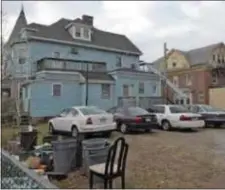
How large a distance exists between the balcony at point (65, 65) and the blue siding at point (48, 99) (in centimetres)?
38

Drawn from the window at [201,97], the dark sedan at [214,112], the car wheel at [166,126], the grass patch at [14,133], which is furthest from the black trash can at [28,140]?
the car wheel at [166,126]

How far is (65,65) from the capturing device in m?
9.02

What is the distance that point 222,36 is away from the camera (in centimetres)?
454

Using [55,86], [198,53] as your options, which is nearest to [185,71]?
[198,53]

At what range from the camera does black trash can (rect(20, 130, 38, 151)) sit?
6898 millimetres

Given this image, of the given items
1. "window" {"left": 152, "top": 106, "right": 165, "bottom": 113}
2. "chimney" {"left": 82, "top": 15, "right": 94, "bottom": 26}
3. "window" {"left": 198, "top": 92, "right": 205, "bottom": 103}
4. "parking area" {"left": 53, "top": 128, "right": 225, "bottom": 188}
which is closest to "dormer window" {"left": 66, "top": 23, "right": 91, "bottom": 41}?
"chimney" {"left": 82, "top": 15, "right": 94, "bottom": 26}

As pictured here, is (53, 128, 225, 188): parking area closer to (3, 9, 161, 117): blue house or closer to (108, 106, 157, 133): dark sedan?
(3, 9, 161, 117): blue house

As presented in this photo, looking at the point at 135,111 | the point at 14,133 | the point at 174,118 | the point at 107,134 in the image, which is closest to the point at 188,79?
the point at 14,133

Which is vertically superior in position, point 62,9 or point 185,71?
point 62,9

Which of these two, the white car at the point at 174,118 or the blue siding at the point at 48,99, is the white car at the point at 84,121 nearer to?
the blue siding at the point at 48,99

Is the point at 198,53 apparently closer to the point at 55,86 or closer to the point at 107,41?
the point at 107,41

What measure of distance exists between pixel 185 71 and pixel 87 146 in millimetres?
1773

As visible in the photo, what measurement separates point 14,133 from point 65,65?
8.69 ft

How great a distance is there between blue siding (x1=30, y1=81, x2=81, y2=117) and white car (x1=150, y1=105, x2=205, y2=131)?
3265 millimetres
